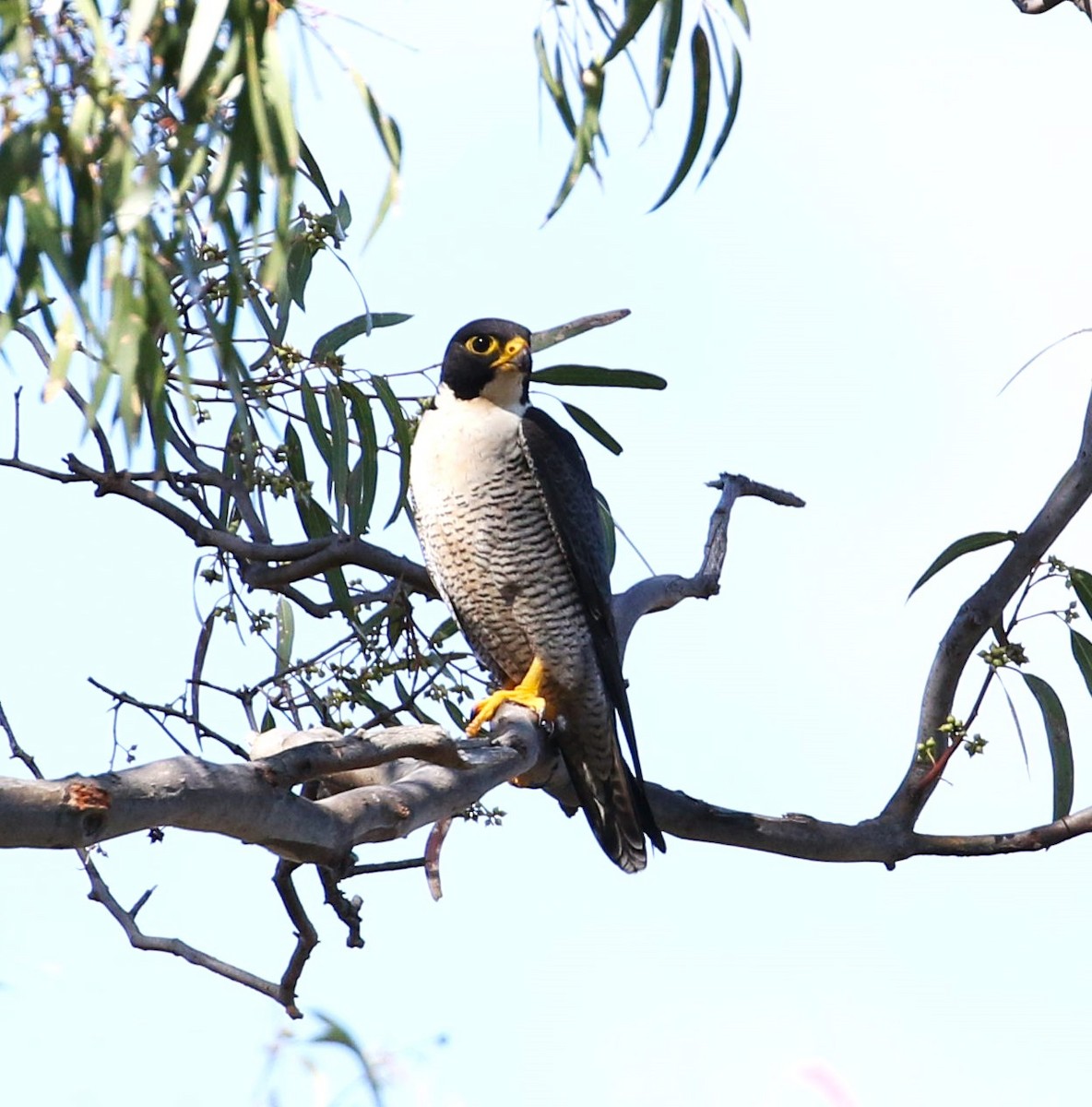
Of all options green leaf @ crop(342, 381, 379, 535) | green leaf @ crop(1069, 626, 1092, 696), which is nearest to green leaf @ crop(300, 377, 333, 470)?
green leaf @ crop(342, 381, 379, 535)

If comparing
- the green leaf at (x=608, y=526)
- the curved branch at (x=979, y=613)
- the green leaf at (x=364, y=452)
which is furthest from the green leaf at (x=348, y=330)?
the curved branch at (x=979, y=613)

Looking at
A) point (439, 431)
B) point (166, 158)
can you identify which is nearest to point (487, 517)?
point (439, 431)

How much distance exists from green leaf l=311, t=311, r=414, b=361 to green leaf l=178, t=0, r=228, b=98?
1.45 metres

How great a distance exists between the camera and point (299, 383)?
3.30 meters

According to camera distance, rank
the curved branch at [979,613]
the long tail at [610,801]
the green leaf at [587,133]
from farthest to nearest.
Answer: the long tail at [610,801], the curved branch at [979,613], the green leaf at [587,133]

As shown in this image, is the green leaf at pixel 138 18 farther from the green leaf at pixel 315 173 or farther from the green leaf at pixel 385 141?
the green leaf at pixel 315 173

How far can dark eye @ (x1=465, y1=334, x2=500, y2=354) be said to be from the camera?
3.87 meters

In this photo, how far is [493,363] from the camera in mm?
3850

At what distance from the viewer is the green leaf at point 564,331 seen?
3621 millimetres

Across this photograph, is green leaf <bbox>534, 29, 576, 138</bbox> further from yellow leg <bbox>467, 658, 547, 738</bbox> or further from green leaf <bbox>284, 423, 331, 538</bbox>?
yellow leg <bbox>467, 658, 547, 738</bbox>

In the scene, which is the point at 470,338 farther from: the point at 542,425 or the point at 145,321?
the point at 145,321

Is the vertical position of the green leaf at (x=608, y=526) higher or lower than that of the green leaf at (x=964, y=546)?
higher

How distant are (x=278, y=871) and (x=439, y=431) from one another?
4.87ft

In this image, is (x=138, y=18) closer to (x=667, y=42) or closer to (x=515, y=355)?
(x=667, y=42)
